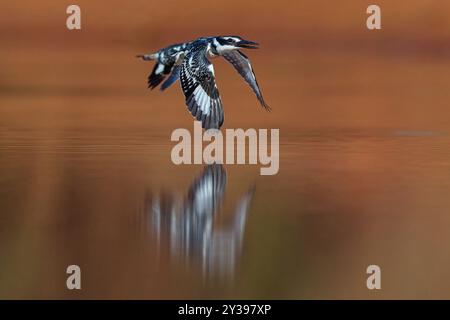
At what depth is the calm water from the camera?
5348mm

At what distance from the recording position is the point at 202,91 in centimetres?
873

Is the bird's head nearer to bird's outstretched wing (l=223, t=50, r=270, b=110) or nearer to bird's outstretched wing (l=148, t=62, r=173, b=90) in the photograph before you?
bird's outstretched wing (l=223, t=50, r=270, b=110)

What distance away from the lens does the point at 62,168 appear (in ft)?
27.1

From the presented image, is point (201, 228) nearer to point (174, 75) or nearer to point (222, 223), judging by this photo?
point (222, 223)

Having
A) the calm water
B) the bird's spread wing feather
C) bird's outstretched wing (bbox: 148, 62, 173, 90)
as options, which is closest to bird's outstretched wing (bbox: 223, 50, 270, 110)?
the bird's spread wing feather

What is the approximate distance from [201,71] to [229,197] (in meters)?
1.97

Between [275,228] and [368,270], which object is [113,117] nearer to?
[275,228]

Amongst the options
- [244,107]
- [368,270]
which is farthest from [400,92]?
[368,270]

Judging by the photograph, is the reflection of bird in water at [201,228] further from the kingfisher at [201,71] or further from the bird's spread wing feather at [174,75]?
the bird's spread wing feather at [174,75]

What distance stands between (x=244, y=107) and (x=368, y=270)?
7297 millimetres

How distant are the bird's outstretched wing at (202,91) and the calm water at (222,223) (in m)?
0.50

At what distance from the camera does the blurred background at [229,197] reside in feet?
17.8

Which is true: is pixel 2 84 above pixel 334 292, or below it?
above

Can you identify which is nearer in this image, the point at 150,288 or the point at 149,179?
the point at 150,288
